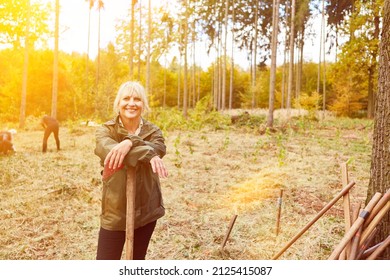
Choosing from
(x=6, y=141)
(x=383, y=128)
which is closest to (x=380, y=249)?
(x=383, y=128)

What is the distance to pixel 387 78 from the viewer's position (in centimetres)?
208

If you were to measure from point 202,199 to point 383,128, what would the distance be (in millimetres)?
2252

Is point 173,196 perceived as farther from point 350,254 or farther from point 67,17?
point 67,17

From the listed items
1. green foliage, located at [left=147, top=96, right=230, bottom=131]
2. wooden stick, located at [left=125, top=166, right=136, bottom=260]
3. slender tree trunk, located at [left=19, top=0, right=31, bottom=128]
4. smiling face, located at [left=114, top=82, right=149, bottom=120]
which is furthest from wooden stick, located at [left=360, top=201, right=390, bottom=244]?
green foliage, located at [left=147, top=96, right=230, bottom=131]

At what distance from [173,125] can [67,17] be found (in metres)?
4.82

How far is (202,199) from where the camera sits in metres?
3.95

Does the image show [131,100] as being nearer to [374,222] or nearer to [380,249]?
[374,222]

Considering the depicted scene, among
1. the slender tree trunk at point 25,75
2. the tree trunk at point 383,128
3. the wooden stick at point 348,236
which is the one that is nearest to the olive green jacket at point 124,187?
the wooden stick at point 348,236

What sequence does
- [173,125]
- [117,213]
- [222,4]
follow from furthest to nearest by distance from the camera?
[222,4] → [173,125] → [117,213]

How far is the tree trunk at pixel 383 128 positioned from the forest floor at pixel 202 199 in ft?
2.38

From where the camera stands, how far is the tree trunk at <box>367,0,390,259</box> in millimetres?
2082

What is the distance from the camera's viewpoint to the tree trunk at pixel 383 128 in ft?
6.83

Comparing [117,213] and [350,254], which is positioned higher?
[117,213]
